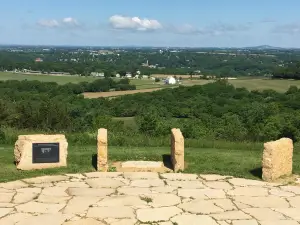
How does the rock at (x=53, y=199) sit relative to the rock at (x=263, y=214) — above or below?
below

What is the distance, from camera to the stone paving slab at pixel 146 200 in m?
6.98

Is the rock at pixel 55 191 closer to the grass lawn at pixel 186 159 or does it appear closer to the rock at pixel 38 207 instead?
the rock at pixel 38 207

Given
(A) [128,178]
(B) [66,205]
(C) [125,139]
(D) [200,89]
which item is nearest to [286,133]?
(C) [125,139]

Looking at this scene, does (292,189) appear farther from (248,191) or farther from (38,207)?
(38,207)

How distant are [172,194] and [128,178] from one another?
57.4 inches

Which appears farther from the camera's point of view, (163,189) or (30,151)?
(30,151)

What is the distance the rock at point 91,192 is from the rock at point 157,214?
3.83ft

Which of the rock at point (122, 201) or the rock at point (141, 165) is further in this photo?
the rock at point (141, 165)

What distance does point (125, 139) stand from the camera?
43.4 feet

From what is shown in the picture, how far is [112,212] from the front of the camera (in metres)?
7.25

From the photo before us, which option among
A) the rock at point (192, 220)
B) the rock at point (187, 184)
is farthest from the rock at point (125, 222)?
the rock at point (187, 184)

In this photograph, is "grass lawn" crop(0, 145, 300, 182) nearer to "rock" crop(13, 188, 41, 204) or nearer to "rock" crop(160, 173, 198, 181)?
"rock" crop(160, 173, 198, 181)

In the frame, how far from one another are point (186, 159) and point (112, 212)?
411 centimetres

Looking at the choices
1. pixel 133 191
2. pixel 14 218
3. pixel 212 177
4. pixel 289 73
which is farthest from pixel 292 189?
pixel 289 73
